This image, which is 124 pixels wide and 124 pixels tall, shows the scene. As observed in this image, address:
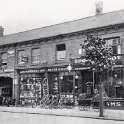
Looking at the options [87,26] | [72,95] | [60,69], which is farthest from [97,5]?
[72,95]

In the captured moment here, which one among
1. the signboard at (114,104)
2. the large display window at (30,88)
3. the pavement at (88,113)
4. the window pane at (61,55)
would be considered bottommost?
the pavement at (88,113)

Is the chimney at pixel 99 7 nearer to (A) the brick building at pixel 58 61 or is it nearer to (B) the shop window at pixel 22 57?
(A) the brick building at pixel 58 61

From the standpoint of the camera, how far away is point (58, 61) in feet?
85.3

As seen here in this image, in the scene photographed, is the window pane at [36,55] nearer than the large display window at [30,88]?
No

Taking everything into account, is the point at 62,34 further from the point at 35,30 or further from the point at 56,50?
the point at 35,30

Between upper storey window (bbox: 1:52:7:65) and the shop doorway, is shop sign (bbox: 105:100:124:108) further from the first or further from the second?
upper storey window (bbox: 1:52:7:65)

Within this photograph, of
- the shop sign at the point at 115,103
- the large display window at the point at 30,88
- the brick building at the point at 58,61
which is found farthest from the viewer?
the large display window at the point at 30,88

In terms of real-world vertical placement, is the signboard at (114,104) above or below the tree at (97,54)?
below

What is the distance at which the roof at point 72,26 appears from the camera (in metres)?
24.3

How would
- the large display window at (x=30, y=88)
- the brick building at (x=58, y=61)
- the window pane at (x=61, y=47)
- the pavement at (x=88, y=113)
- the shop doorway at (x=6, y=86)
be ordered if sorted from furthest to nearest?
1. the shop doorway at (x=6, y=86)
2. the large display window at (x=30, y=88)
3. the window pane at (x=61, y=47)
4. the brick building at (x=58, y=61)
5. the pavement at (x=88, y=113)

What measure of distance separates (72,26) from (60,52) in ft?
9.19

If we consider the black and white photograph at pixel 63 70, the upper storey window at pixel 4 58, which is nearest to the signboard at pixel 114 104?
the black and white photograph at pixel 63 70

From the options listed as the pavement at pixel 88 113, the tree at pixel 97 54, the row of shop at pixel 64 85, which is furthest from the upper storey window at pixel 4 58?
the tree at pixel 97 54

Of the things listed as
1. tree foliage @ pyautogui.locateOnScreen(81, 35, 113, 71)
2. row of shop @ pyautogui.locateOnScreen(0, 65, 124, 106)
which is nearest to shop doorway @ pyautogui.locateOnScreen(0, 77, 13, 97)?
row of shop @ pyautogui.locateOnScreen(0, 65, 124, 106)
